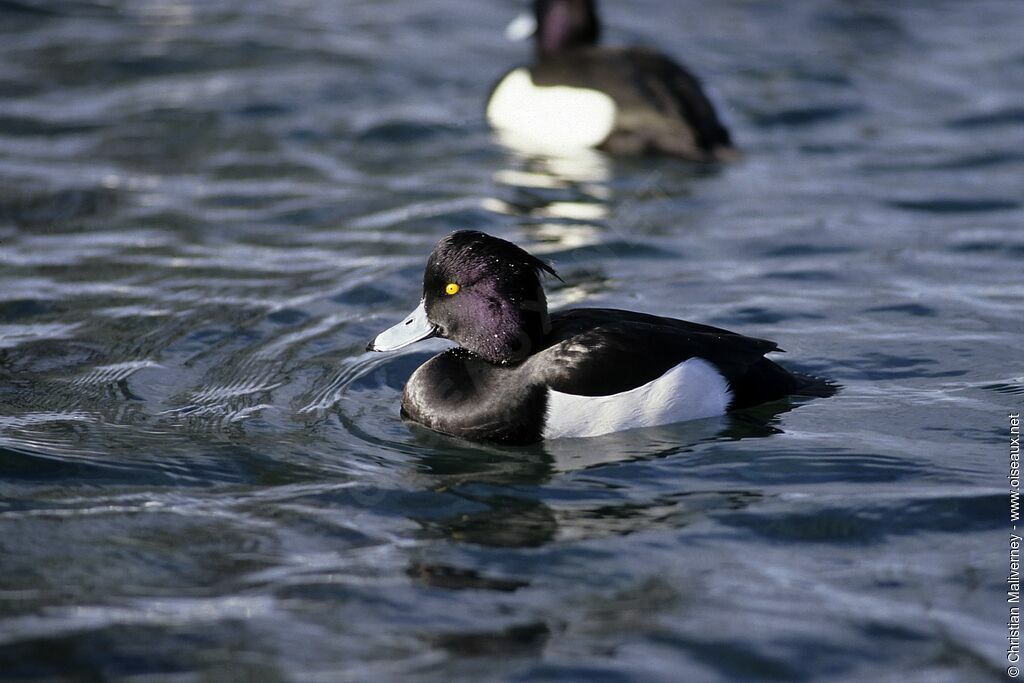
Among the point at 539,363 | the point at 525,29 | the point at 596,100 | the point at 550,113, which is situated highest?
the point at 525,29

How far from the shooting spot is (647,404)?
233 inches

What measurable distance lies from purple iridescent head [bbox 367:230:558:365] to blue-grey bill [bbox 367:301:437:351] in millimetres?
84

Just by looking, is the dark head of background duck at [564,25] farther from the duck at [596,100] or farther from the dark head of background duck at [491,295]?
the dark head of background duck at [491,295]

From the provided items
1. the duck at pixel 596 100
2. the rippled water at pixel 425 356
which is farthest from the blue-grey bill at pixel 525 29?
the rippled water at pixel 425 356

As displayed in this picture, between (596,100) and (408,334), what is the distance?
17.6ft

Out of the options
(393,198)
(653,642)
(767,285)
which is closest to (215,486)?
(653,642)

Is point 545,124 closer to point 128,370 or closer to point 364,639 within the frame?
point 128,370

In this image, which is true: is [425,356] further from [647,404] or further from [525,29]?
[525,29]

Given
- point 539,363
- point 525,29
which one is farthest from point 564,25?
point 539,363

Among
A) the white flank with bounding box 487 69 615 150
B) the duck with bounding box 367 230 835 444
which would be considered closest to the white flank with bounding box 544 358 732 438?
the duck with bounding box 367 230 835 444

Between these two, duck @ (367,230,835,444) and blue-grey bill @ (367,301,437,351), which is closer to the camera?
duck @ (367,230,835,444)

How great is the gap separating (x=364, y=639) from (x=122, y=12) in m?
11.1

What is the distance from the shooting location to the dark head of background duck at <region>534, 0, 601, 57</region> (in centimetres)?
1173

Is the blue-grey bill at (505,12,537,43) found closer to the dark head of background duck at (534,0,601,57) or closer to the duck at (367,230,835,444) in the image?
the dark head of background duck at (534,0,601,57)
